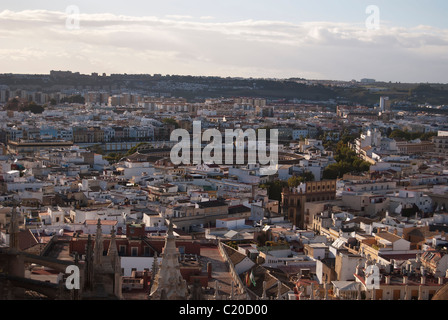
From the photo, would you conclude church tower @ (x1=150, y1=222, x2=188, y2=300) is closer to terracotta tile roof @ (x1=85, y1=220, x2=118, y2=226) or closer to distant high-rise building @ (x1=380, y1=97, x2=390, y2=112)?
terracotta tile roof @ (x1=85, y1=220, x2=118, y2=226)

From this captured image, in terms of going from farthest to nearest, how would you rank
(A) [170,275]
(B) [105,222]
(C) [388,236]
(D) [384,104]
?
1. (D) [384,104]
2. (B) [105,222]
3. (C) [388,236]
4. (A) [170,275]

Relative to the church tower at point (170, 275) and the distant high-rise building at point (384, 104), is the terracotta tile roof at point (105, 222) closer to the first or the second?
the church tower at point (170, 275)

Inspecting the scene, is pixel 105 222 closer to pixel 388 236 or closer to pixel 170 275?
pixel 388 236

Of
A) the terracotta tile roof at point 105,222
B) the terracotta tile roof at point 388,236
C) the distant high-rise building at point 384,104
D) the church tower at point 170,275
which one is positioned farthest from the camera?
the distant high-rise building at point 384,104

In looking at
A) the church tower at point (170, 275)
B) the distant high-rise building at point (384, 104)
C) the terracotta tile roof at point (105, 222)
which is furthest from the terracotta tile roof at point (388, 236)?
the distant high-rise building at point (384, 104)

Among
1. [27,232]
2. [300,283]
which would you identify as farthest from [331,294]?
[27,232]

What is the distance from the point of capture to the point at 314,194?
20328 mm

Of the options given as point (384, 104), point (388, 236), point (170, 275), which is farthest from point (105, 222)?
point (384, 104)

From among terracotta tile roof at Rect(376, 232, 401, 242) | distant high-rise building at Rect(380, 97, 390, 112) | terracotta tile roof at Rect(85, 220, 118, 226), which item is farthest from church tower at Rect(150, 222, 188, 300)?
distant high-rise building at Rect(380, 97, 390, 112)

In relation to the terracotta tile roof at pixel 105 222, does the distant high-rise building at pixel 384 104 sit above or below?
below

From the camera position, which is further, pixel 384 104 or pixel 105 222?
pixel 384 104

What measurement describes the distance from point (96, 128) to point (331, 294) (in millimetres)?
34554
